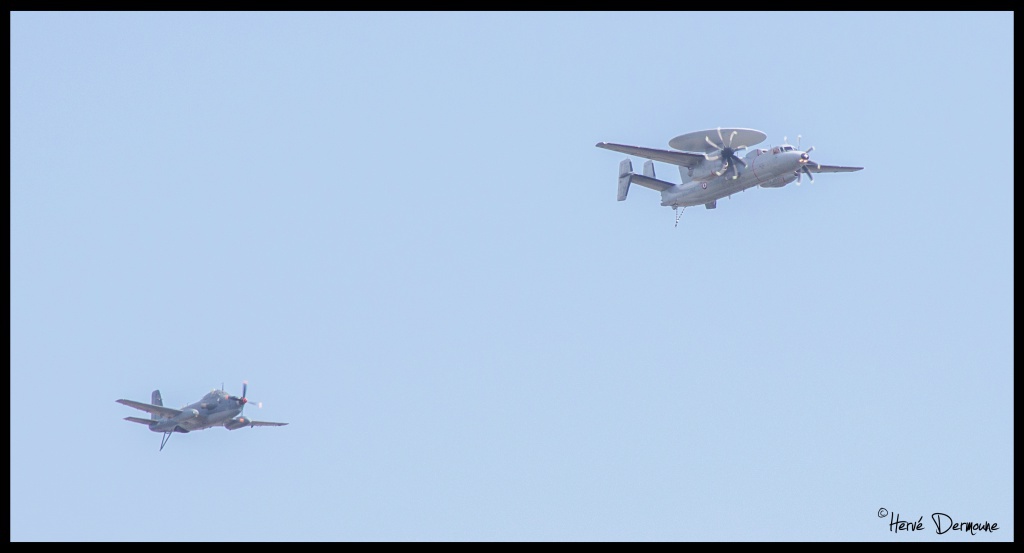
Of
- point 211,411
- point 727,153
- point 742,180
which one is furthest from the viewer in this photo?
point 211,411

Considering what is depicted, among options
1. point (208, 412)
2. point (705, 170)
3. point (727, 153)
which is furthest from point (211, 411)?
point (727, 153)

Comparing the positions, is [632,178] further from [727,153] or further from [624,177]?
[727,153]

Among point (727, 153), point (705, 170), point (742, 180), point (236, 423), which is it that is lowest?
point (236, 423)

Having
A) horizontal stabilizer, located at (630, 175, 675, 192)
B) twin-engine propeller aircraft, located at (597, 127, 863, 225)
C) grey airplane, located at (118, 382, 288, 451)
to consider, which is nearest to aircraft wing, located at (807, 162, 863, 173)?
twin-engine propeller aircraft, located at (597, 127, 863, 225)

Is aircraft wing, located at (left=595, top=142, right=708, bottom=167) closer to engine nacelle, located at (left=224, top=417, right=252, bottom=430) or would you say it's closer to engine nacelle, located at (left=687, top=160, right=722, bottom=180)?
engine nacelle, located at (left=687, top=160, right=722, bottom=180)

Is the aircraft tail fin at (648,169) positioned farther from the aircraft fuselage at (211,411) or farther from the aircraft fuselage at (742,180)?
the aircraft fuselage at (211,411)
